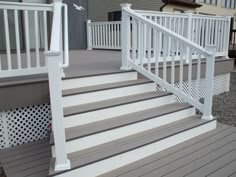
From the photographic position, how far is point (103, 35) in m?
7.68

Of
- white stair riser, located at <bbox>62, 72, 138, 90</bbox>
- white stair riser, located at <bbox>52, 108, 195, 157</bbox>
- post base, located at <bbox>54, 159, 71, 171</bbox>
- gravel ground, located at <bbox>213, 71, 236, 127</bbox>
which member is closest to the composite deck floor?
post base, located at <bbox>54, 159, 71, 171</bbox>

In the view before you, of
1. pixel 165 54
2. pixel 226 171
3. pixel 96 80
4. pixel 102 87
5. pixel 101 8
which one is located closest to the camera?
pixel 226 171

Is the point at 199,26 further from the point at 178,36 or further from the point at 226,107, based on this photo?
the point at 178,36

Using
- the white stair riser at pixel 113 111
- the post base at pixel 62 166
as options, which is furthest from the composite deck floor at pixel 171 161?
the white stair riser at pixel 113 111

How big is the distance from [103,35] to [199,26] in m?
3.36

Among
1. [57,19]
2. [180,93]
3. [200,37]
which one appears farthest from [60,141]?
[200,37]

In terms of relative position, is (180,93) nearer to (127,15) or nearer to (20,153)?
(127,15)

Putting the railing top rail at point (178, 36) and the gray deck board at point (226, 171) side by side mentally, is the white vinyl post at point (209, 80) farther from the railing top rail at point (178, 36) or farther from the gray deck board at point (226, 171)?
the gray deck board at point (226, 171)

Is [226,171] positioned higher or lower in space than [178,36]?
lower

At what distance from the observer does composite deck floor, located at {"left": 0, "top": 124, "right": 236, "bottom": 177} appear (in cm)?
245

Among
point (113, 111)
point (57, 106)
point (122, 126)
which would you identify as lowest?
point (122, 126)

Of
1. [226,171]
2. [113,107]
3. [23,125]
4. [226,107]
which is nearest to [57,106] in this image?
[113,107]

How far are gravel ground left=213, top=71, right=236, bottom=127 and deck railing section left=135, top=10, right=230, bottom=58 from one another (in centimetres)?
100

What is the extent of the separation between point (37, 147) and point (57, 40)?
144 cm
